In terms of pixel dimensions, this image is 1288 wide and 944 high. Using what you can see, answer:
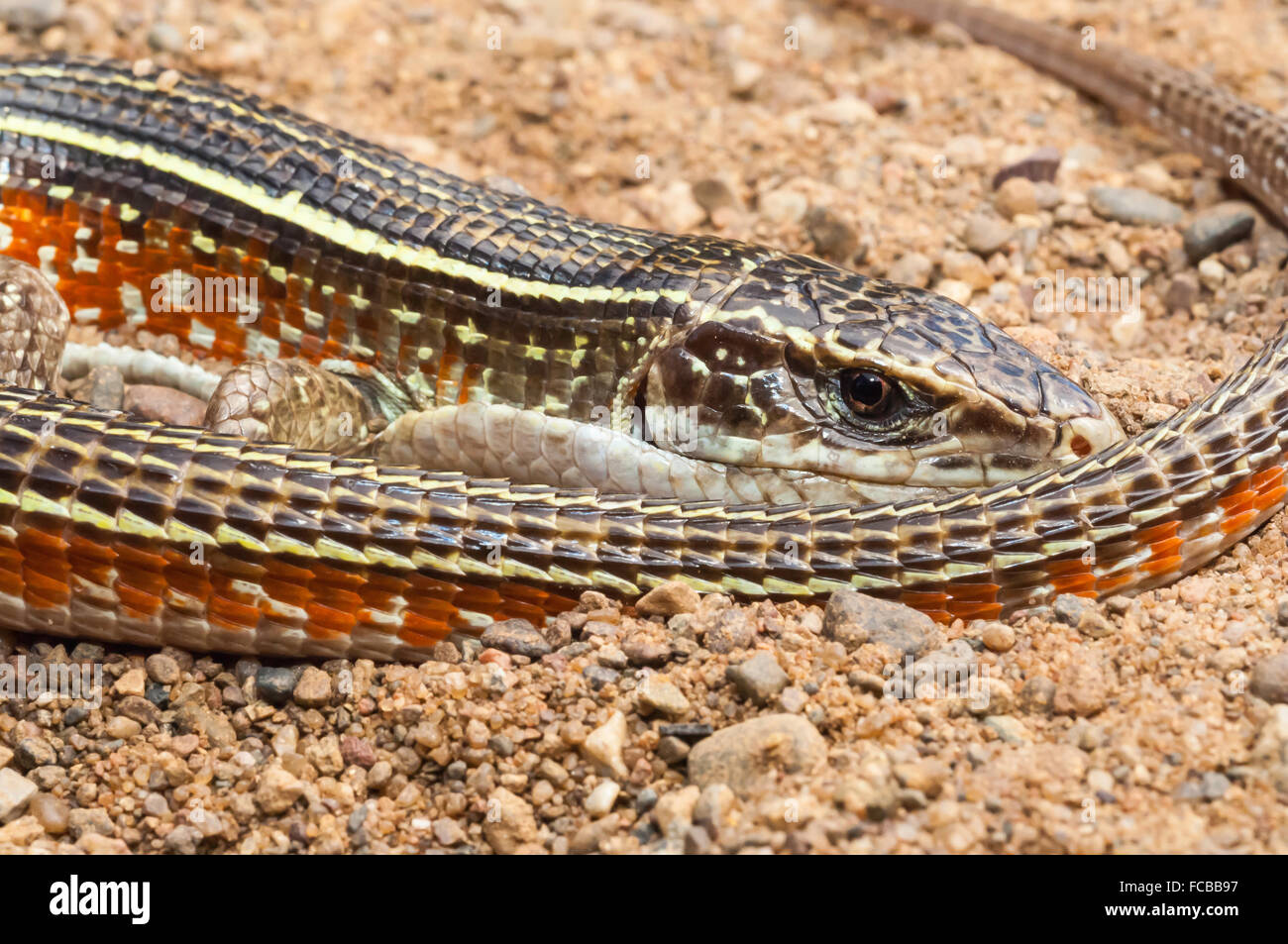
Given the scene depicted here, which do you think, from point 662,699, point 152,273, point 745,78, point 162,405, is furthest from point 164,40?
point 662,699

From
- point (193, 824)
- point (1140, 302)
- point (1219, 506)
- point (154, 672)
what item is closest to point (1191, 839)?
point (1219, 506)

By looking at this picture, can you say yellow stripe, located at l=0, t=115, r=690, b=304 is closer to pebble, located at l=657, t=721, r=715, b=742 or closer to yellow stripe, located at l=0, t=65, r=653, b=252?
yellow stripe, located at l=0, t=65, r=653, b=252

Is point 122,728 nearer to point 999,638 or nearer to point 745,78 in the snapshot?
point 999,638

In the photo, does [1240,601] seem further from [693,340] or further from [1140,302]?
[1140,302]

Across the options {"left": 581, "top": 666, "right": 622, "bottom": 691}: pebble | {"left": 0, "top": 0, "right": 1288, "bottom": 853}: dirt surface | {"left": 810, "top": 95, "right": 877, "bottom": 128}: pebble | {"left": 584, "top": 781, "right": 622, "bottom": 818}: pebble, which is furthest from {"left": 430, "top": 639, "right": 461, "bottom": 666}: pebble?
{"left": 810, "top": 95, "right": 877, "bottom": 128}: pebble

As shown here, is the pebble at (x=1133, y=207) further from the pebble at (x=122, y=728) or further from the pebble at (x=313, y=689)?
A: the pebble at (x=122, y=728)

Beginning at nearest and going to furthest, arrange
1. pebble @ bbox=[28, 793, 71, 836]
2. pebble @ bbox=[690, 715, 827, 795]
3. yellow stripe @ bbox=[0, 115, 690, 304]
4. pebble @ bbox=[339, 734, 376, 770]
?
pebble @ bbox=[690, 715, 827, 795] → pebble @ bbox=[28, 793, 71, 836] → pebble @ bbox=[339, 734, 376, 770] → yellow stripe @ bbox=[0, 115, 690, 304]
